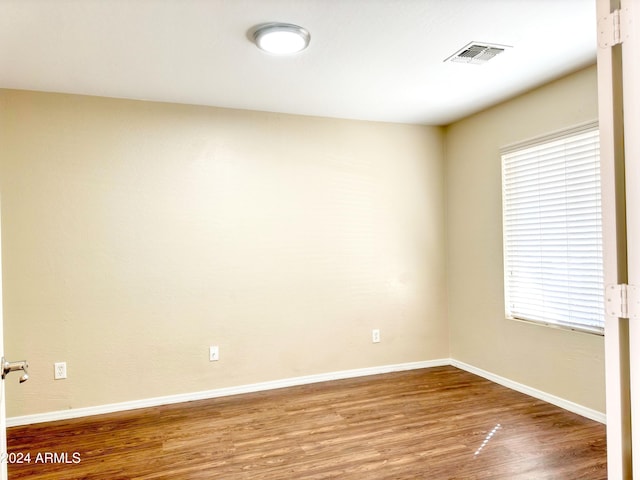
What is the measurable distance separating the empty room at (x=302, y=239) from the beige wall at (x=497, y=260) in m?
0.02

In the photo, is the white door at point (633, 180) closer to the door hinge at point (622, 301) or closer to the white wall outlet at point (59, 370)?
the door hinge at point (622, 301)

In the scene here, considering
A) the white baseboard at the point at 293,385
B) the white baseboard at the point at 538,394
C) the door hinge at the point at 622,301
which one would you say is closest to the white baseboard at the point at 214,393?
the white baseboard at the point at 293,385

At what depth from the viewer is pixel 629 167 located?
1312 millimetres

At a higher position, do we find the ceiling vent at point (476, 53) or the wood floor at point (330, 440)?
the ceiling vent at point (476, 53)

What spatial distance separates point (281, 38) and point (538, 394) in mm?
3322

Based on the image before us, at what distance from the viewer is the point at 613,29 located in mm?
1349

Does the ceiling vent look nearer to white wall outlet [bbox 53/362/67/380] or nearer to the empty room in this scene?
the empty room


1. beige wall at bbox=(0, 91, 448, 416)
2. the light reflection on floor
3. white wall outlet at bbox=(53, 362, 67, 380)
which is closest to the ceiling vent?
beige wall at bbox=(0, 91, 448, 416)

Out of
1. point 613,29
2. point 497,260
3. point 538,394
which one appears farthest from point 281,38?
point 538,394

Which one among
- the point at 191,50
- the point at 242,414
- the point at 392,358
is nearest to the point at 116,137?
the point at 191,50

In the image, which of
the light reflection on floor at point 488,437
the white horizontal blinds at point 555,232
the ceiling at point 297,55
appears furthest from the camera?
the white horizontal blinds at point 555,232

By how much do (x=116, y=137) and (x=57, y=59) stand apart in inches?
31.2

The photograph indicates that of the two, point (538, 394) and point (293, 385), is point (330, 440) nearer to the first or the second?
point (293, 385)

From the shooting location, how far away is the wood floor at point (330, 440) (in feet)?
8.01
